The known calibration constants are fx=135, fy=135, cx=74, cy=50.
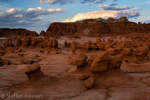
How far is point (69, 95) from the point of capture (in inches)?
176

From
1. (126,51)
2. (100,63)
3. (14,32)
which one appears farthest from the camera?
(14,32)

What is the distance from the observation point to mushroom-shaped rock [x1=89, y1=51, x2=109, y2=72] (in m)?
5.89

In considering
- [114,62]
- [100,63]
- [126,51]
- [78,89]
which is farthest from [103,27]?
[78,89]

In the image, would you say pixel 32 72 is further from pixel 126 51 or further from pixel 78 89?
pixel 126 51

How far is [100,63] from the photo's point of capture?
5973 mm

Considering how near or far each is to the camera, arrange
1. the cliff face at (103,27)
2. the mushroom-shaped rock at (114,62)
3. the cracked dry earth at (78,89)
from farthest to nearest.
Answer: the cliff face at (103,27)
the mushroom-shaped rock at (114,62)
the cracked dry earth at (78,89)

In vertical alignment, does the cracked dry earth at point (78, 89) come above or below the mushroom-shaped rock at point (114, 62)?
below

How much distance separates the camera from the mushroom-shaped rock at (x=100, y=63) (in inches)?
232

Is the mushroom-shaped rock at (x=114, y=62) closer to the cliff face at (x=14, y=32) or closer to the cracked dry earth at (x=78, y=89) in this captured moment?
the cracked dry earth at (x=78, y=89)

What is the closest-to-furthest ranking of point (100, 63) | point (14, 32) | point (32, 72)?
point (32, 72)
point (100, 63)
point (14, 32)

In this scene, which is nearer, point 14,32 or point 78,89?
point 78,89

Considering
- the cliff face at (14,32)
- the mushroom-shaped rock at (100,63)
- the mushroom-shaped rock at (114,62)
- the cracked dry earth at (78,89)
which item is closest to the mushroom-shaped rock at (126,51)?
the cracked dry earth at (78,89)

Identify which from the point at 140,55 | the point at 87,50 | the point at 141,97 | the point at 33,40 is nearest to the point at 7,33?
the point at 33,40

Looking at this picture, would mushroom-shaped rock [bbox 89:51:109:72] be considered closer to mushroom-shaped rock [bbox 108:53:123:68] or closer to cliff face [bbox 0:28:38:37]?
mushroom-shaped rock [bbox 108:53:123:68]
